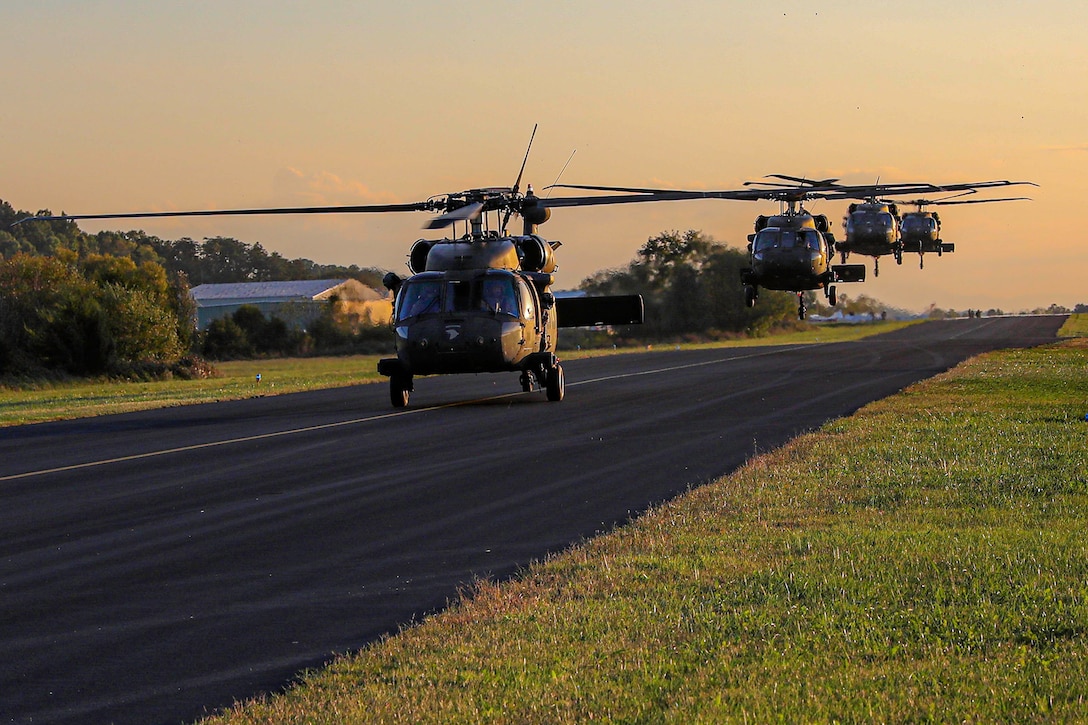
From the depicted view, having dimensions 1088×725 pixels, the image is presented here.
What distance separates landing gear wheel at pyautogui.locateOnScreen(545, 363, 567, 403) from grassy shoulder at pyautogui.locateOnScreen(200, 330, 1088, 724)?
46.2ft

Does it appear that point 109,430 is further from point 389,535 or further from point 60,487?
point 389,535

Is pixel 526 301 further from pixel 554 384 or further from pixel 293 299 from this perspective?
pixel 293 299

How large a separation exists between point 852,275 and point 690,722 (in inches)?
1595

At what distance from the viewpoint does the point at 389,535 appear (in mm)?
11281

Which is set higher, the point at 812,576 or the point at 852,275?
the point at 852,275

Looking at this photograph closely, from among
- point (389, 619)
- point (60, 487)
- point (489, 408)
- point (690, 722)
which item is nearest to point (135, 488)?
point (60, 487)

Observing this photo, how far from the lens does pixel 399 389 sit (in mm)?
26906

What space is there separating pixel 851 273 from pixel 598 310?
692 inches

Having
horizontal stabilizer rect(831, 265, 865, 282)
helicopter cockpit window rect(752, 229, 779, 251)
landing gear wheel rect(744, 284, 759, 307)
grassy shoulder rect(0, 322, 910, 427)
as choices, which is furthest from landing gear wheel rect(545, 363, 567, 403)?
horizontal stabilizer rect(831, 265, 865, 282)

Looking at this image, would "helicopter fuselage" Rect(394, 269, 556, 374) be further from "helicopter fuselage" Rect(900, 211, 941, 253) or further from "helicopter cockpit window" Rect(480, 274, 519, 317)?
"helicopter fuselage" Rect(900, 211, 941, 253)

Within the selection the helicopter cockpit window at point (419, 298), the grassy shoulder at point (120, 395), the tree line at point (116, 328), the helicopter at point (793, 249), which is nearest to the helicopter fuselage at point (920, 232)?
the helicopter at point (793, 249)

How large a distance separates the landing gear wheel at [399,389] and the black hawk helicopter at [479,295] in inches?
0.8

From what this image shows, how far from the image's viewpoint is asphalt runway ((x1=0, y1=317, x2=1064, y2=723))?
23.7 ft

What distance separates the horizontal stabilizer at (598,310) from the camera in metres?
29.4
